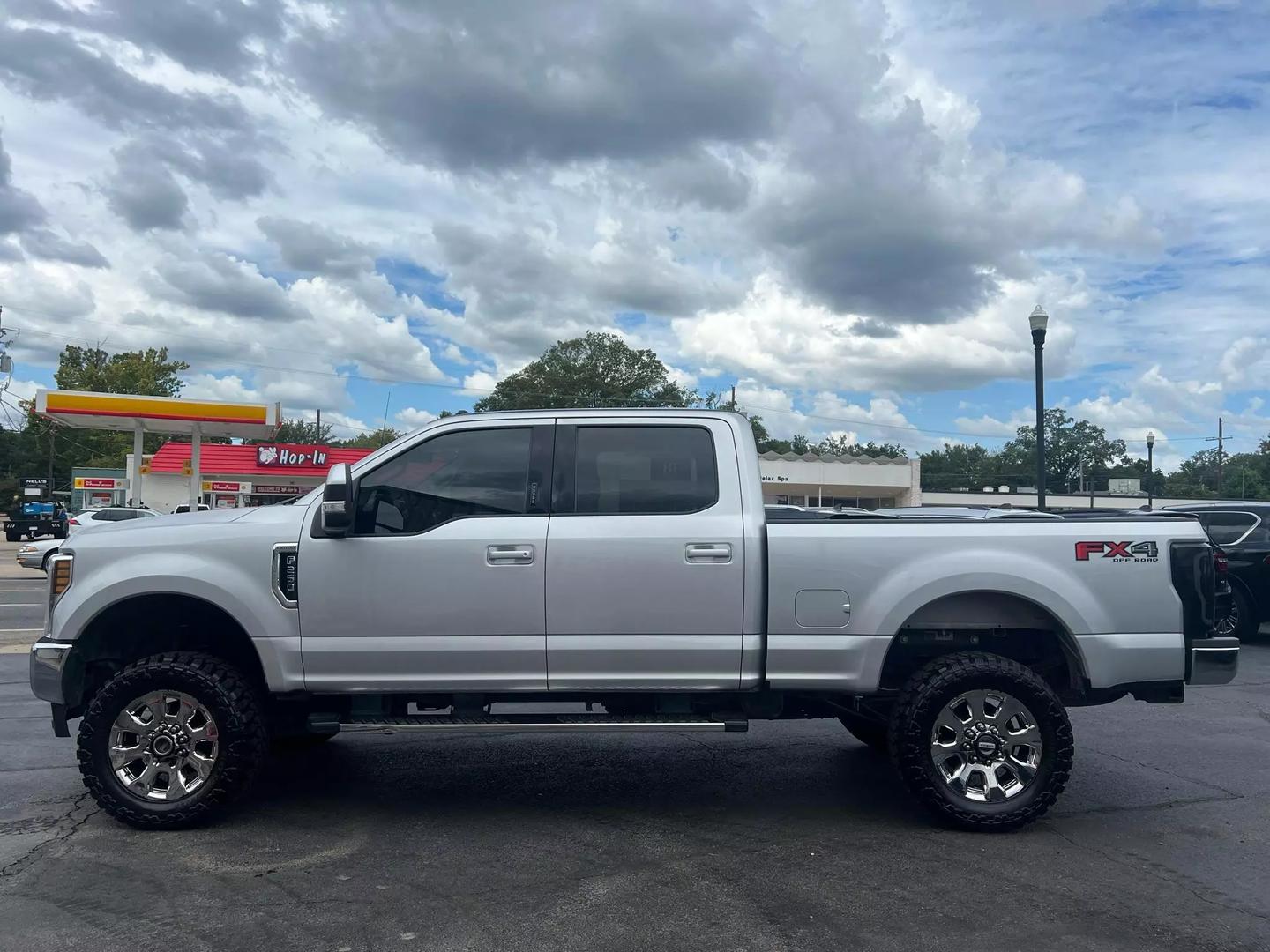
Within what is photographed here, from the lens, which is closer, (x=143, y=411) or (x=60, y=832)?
(x=60, y=832)

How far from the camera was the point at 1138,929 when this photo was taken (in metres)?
4.03

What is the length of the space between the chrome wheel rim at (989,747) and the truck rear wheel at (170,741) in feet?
11.4

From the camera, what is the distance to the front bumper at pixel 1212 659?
17.1ft

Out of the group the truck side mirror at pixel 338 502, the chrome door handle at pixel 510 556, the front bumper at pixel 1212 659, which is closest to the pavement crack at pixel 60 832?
the truck side mirror at pixel 338 502

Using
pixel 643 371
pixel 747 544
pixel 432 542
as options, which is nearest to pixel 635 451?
pixel 747 544

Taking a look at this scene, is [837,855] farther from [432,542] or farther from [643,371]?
[643,371]

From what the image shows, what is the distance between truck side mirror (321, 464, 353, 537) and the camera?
4926 mm

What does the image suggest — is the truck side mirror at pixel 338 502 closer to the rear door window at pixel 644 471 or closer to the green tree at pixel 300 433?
the rear door window at pixel 644 471

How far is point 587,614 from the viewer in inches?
199

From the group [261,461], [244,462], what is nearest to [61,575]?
[261,461]

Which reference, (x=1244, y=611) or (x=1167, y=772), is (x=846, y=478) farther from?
(x=1167, y=772)

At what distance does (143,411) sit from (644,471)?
2831cm

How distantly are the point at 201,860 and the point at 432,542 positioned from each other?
5.87 ft

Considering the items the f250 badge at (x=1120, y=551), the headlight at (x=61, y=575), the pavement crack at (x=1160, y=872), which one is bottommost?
the pavement crack at (x=1160, y=872)
